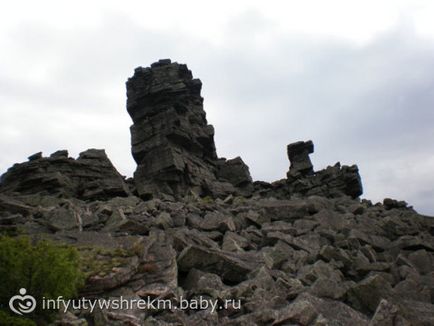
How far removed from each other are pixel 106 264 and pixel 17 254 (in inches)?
139

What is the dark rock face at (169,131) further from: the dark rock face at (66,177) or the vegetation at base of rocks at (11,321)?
the vegetation at base of rocks at (11,321)

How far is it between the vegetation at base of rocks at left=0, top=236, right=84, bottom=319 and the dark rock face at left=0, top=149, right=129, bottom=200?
31.9 m

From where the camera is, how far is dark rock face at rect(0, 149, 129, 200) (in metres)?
41.2

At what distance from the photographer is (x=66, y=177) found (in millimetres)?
42719

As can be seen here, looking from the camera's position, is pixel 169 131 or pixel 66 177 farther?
pixel 169 131

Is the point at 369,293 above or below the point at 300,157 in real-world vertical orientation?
below

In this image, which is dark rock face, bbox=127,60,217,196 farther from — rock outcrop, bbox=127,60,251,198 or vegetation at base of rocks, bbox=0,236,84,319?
vegetation at base of rocks, bbox=0,236,84,319

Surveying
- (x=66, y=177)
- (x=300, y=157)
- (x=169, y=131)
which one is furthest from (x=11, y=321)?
(x=300, y=157)

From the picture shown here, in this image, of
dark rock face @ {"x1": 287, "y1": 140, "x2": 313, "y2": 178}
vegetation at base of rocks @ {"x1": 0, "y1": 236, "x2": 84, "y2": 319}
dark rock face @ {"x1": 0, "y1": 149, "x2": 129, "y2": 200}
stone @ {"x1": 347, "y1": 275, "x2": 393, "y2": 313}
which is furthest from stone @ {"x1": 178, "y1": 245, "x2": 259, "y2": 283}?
dark rock face @ {"x1": 287, "y1": 140, "x2": 313, "y2": 178}

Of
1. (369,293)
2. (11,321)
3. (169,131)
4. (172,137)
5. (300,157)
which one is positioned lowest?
(369,293)

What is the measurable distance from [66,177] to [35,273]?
3526 cm

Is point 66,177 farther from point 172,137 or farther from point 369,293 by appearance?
point 369,293

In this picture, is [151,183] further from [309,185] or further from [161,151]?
[309,185]

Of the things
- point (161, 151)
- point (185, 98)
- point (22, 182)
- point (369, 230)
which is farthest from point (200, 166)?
point (369, 230)
